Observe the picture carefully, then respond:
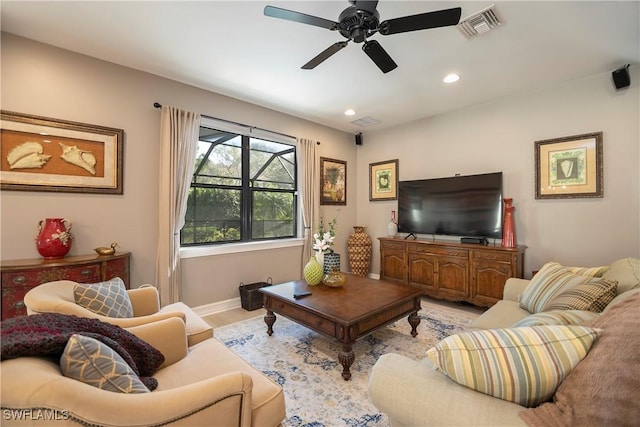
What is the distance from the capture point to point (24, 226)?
7.66ft

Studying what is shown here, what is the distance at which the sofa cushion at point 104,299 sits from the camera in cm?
149

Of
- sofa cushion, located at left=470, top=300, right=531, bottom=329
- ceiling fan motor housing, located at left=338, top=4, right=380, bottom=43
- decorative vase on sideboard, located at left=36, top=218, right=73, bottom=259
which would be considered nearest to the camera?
ceiling fan motor housing, located at left=338, top=4, right=380, bottom=43

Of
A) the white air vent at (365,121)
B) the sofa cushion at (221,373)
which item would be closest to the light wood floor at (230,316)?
the sofa cushion at (221,373)

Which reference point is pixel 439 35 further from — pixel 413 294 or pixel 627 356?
pixel 627 356

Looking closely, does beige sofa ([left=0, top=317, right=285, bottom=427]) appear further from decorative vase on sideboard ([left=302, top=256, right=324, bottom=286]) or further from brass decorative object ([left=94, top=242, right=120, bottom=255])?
brass decorative object ([left=94, top=242, right=120, bottom=255])

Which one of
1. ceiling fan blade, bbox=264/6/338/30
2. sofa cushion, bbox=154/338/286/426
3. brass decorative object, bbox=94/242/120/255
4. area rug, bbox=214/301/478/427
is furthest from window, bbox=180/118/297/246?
sofa cushion, bbox=154/338/286/426

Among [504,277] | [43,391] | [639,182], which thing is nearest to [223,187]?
[43,391]

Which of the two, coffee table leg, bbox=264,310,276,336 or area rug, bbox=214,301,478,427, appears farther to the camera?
coffee table leg, bbox=264,310,276,336

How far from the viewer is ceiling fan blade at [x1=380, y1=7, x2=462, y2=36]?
1674mm

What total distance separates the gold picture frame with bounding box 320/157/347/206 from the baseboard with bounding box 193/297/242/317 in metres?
2.09

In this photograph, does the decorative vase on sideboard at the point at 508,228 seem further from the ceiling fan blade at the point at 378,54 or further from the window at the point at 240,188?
the window at the point at 240,188

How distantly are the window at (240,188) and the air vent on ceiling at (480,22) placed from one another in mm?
2604

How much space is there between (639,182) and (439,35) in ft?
8.37

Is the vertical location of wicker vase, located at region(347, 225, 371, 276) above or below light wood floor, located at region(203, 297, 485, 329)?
above
